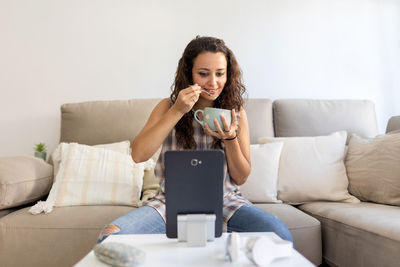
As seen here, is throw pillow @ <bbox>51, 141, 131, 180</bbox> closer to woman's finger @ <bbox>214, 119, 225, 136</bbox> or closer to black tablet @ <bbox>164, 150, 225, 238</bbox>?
woman's finger @ <bbox>214, 119, 225, 136</bbox>

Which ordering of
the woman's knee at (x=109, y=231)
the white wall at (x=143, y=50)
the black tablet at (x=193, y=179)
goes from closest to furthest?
the black tablet at (x=193, y=179) < the woman's knee at (x=109, y=231) < the white wall at (x=143, y=50)

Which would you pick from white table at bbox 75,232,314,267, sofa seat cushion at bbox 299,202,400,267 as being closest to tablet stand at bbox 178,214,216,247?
white table at bbox 75,232,314,267

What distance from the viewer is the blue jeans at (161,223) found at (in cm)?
101

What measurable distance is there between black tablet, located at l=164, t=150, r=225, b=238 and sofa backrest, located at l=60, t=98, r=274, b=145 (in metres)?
1.22

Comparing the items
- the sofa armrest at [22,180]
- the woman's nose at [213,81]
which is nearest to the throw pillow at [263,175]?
the woman's nose at [213,81]

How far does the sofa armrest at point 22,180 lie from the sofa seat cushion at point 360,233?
135cm

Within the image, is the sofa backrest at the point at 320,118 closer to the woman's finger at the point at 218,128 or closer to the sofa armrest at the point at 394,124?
the sofa armrest at the point at 394,124

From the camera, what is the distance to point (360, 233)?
125 cm

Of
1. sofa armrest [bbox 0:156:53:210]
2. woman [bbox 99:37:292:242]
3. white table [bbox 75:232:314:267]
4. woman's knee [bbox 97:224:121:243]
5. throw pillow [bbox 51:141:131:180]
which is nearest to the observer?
white table [bbox 75:232:314:267]

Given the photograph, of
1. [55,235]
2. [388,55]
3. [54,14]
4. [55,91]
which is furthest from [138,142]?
[388,55]

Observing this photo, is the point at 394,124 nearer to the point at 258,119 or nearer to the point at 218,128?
Answer: the point at 258,119

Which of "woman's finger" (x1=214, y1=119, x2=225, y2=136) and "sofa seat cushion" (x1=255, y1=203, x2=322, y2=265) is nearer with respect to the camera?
"woman's finger" (x1=214, y1=119, x2=225, y2=136)

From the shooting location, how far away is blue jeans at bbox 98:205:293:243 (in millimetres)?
1007

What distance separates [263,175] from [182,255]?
1.07 meters
